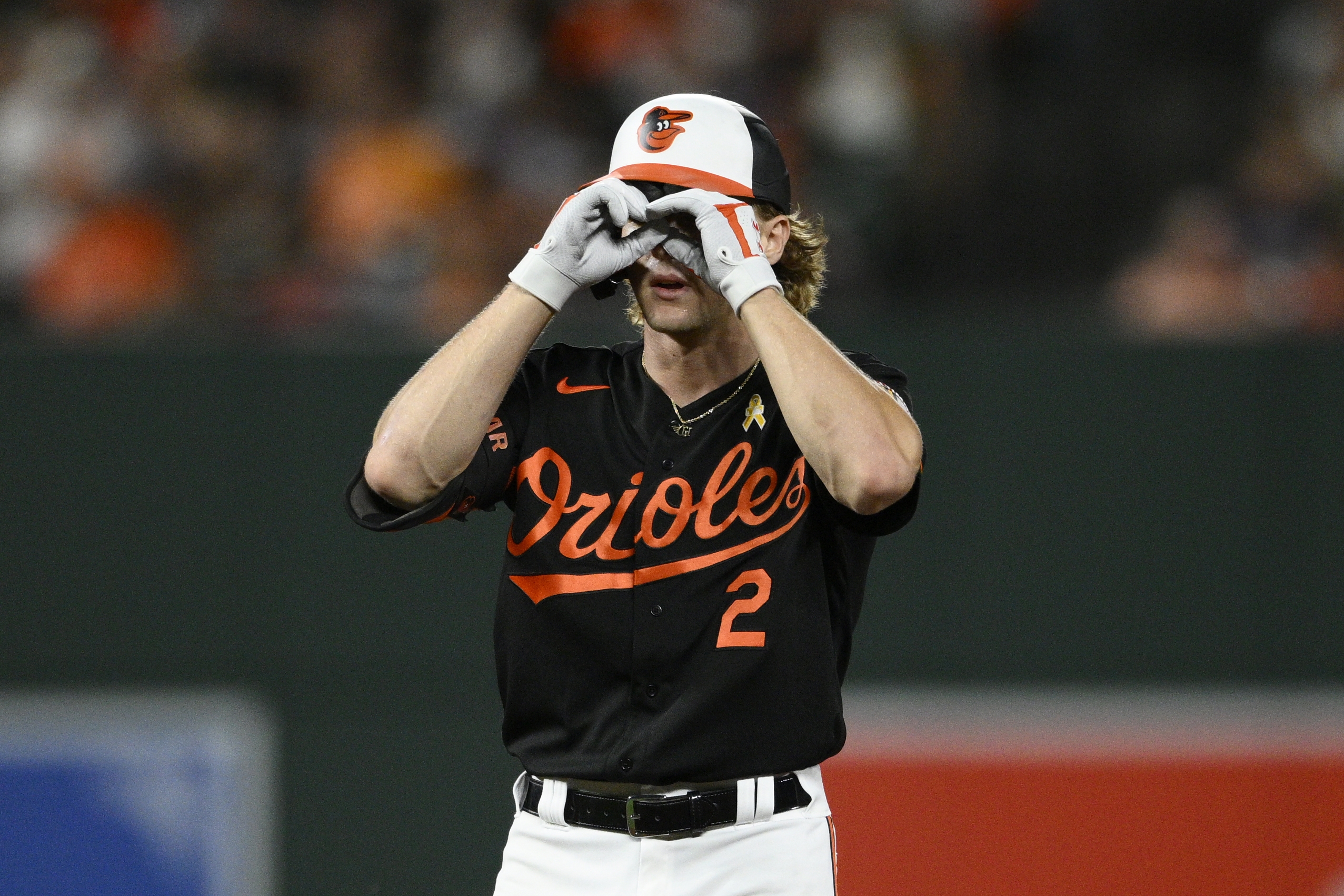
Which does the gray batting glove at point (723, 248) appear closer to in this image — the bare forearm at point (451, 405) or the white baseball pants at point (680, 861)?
the bare forearm at point (451, 405)

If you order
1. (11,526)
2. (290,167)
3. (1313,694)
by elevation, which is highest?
(290,167)

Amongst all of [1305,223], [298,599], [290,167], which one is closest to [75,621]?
[298,599]

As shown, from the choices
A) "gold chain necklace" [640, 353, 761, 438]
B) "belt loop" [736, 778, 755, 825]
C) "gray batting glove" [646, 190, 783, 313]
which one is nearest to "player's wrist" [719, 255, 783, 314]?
"gray batting glove" [646, 190, 783, 313]

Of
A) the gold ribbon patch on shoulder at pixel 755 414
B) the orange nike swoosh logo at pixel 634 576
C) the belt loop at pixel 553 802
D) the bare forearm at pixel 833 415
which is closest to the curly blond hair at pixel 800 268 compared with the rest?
the gold ribbon patch on shoulder at pixel 755 414

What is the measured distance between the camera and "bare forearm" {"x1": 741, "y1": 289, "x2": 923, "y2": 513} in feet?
8.25

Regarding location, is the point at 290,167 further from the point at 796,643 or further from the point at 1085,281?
the point at 796,643

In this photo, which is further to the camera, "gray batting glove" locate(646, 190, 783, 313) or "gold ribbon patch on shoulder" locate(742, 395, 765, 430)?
"gold ribbon patch on shoulder" locate(742, 395, 765, 430)

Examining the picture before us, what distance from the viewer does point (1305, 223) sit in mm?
6004

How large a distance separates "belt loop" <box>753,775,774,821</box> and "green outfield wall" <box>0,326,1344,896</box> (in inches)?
104

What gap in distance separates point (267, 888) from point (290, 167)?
9.33ft

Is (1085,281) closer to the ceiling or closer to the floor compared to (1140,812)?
closer to the ceiling

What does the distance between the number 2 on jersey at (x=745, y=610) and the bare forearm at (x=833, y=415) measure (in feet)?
0.68

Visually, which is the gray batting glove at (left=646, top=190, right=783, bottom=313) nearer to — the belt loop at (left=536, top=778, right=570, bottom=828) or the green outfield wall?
the belt loop at (left=536, top=778, right=570, bottom=828)

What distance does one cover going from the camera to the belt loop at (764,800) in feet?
8.56
